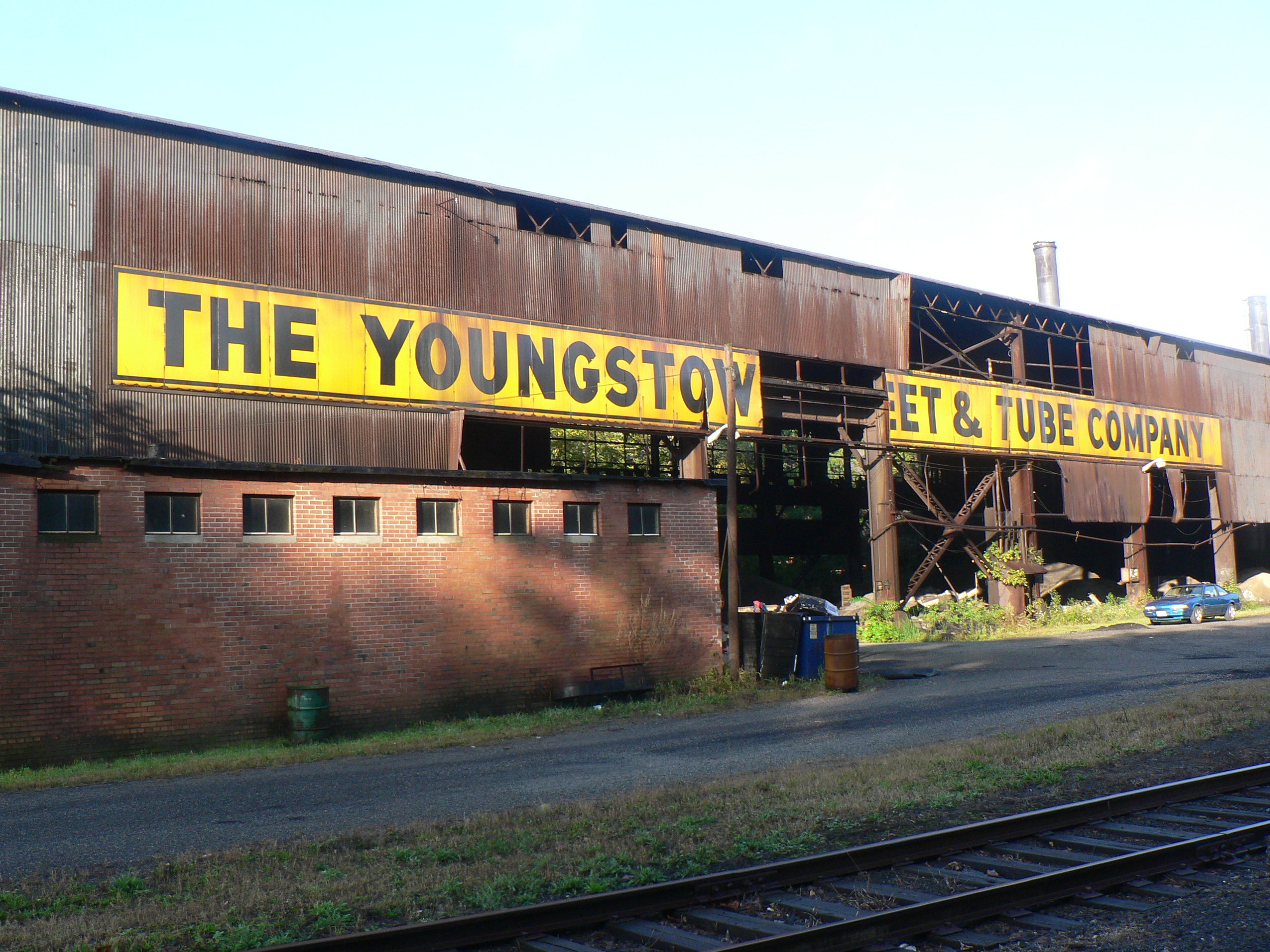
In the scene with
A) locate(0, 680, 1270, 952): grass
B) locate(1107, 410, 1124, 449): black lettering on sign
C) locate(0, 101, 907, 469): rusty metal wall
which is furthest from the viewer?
locate(1107, 410, 1124, 449): black lettering on sign

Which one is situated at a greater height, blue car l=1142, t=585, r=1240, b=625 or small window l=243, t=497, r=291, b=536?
small window l=243, t=497, r=291, b=536

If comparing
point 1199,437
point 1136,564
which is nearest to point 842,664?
point 1136,564

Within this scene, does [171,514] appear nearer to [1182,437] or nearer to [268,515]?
[268,515]

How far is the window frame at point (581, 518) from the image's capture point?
1928cm

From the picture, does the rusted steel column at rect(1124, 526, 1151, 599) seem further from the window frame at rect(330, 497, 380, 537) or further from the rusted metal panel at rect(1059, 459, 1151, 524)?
the window frame at rect(330, 497, 380, 537)

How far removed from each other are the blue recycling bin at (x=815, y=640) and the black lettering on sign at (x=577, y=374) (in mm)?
6895

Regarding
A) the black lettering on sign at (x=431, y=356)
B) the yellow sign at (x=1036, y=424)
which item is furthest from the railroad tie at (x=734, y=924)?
the yellow sign at (x=1036, y=424)

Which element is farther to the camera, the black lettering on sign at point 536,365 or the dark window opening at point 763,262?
the dark window opening at point 763,262

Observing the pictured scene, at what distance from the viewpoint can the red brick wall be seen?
46.6 feet

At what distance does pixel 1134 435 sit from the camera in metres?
38.6

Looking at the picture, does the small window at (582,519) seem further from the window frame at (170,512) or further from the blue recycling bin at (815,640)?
the window frame at (170,512)

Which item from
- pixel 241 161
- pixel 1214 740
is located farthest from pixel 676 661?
pixel 241 161

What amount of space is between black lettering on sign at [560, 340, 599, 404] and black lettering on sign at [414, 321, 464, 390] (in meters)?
2.56

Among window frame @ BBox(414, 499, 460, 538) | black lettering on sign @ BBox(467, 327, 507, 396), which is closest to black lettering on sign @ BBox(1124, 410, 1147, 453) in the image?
black lettering on sign @ BBox(467, 327, 507, 396)
